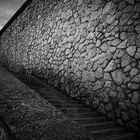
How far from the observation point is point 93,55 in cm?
403

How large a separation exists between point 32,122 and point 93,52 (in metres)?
2.46

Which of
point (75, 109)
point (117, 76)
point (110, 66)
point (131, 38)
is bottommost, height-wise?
point (75, 109)

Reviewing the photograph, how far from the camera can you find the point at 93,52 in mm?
4043

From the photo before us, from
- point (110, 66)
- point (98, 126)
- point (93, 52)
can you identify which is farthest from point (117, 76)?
point (98, 126)

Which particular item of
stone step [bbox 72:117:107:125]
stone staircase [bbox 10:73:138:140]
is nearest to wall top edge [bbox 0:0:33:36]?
stone staircase [bbox 10:73:138:140]

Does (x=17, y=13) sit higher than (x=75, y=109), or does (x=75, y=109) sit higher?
(x=17, y=13)

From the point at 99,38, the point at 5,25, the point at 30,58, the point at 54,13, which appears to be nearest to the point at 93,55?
the point at 99,38

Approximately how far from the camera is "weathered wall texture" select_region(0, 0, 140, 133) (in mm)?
3188

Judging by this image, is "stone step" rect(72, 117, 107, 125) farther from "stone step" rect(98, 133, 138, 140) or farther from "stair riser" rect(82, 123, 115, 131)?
"stone step" rect(98, 133, 138, 140)

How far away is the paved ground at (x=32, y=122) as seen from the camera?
6.15 feet

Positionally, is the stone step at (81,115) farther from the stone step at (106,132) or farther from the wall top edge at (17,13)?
the wall top edge at (17,13)

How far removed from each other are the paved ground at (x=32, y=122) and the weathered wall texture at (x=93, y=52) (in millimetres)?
1303

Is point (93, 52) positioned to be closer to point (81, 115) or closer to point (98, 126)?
point (81, 115)

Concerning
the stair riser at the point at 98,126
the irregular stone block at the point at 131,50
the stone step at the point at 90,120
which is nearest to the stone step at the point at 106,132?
the stair riser at the point at 98,126
